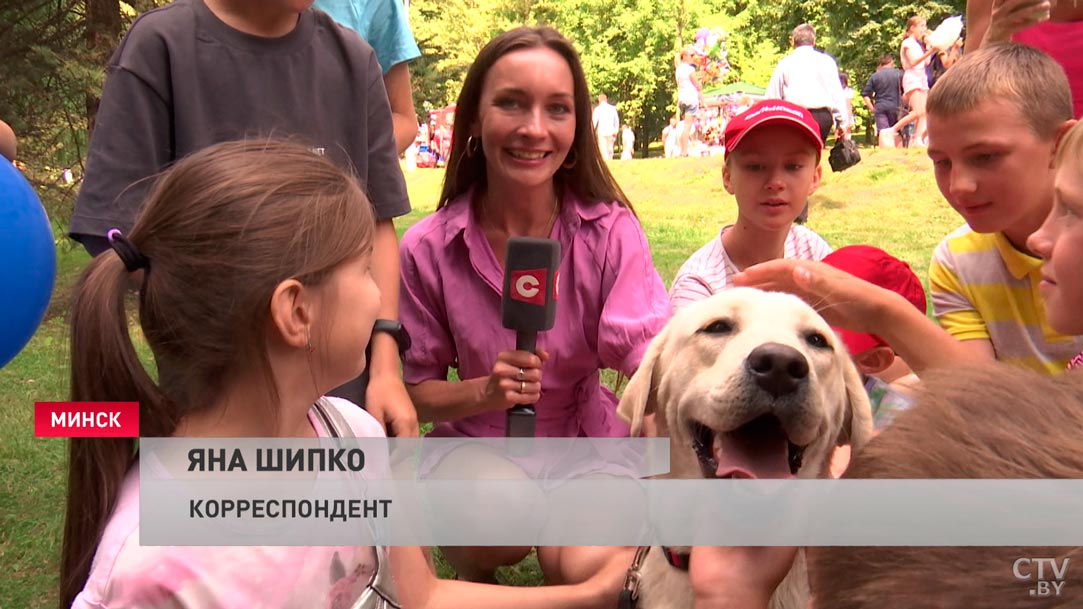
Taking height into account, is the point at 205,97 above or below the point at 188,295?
above

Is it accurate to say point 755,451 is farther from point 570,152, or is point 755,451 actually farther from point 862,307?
point 570,152

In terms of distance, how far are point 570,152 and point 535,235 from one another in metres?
0.29

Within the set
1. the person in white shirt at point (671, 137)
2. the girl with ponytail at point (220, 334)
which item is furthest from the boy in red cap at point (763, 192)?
the person in white shirt at point (671, 137)

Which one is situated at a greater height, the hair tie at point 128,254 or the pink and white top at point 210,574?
the hair tie at point 128,254

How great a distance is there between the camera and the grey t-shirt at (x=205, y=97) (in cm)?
207

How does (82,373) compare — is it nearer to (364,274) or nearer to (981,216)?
(364,274)

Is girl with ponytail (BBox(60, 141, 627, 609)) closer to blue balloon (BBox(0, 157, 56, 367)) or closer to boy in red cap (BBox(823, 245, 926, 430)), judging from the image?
blue balloon (BBox(0, 157, 56, 367))

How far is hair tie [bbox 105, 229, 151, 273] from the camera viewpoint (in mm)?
1466

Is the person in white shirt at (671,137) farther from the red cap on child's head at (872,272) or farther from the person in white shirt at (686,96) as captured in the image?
the red cap on child's head at (872,272)

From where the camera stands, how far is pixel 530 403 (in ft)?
7.70

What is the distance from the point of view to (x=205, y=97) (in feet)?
7.07

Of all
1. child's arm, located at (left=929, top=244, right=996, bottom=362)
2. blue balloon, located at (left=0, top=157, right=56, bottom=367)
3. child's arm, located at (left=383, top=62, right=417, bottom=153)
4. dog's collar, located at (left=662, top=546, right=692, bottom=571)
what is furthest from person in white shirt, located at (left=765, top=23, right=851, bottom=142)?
blue balloon, located at (left=0, top=157, right=56, bottom=367)

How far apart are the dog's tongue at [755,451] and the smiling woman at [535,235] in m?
0.74

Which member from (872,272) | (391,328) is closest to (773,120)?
(872,272)
